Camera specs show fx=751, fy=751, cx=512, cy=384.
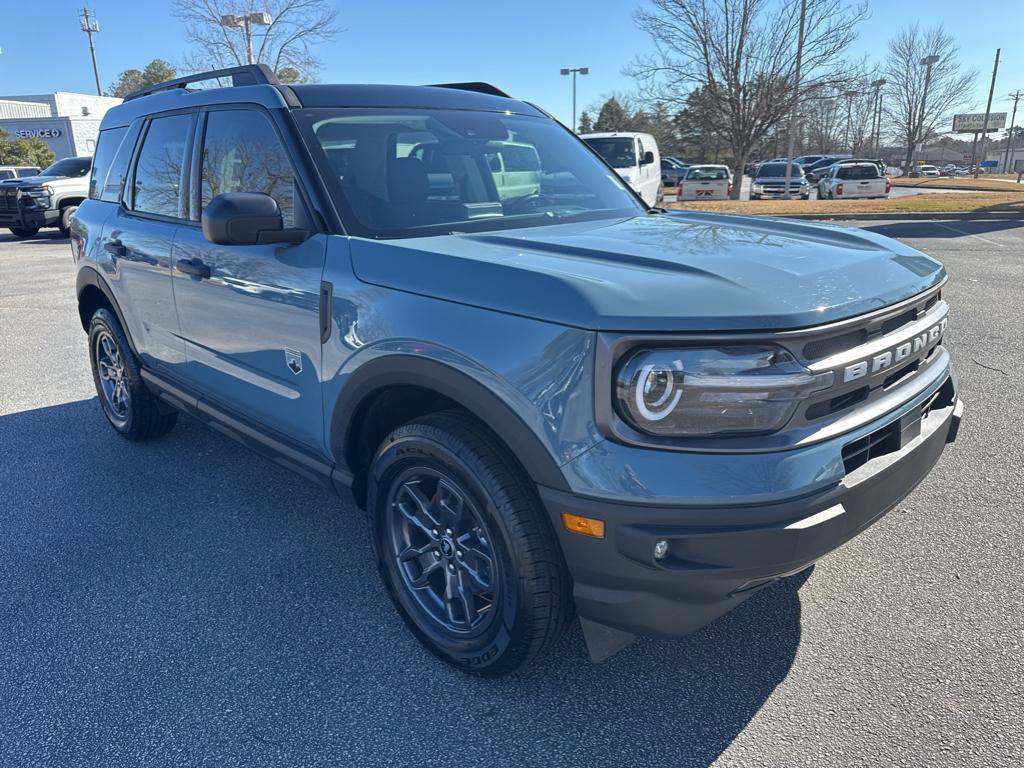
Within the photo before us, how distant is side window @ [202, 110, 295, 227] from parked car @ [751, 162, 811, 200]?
26518 millimetres

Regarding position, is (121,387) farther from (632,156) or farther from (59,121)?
(59,121)

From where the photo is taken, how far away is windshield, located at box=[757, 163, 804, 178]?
1132 inches

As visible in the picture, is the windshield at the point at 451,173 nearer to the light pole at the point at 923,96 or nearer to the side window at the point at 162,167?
the side window at the point at 162,167

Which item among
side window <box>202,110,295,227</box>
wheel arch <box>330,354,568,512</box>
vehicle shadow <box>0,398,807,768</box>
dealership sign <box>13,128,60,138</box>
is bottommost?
vehicle shadow <box>0,398,807,768</box>

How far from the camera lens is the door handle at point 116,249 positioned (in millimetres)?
4020

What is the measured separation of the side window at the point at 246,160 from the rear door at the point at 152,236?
24 cm

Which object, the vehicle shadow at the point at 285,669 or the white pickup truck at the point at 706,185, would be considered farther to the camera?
the white pickup truck at the point at 706,185

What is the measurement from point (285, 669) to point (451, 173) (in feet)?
6.54

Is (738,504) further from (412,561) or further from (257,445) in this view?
(257,445)

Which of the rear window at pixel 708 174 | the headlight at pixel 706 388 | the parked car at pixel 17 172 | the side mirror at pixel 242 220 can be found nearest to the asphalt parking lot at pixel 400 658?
the headlight at pixel 706 388

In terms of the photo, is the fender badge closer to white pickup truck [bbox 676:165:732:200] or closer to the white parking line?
the white parking line

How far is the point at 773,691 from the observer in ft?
7.79

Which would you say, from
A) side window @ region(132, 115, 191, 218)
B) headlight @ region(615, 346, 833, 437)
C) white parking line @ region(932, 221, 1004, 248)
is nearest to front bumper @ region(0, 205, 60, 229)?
side window @ region(132, 115, 191, 218)

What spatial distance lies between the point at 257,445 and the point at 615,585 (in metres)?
1.86
